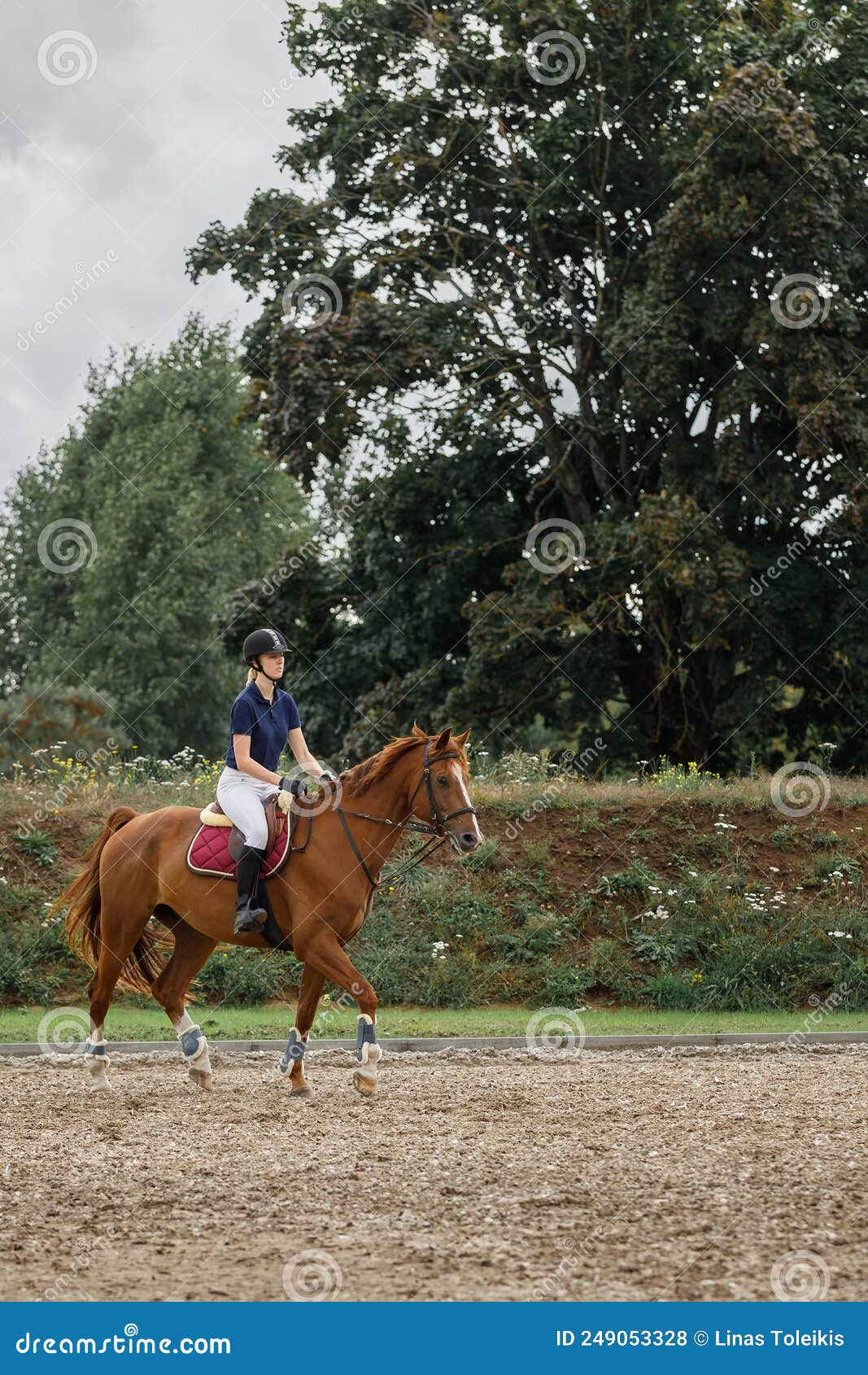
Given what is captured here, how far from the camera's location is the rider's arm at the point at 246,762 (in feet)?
34.1

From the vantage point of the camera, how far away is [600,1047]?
1370 centimetres

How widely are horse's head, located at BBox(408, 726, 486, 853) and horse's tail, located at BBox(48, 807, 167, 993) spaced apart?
2.49m

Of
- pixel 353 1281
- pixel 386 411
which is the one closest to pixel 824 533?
pixel 386 411

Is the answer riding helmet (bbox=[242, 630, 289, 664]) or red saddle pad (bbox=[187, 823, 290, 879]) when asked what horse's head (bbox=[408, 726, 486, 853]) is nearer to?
red saddle pad (bbox=[187, 823, 290, 879])

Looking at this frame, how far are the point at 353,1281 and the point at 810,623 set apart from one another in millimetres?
20578

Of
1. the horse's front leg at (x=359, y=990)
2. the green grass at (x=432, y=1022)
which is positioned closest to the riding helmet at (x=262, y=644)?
the horse's front leg at (x=359, y=990)

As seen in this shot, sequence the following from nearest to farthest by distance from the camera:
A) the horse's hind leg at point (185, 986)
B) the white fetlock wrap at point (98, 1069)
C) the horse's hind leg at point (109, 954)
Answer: the horse's hind leg at point (185, 986) → the white fetlock wrap at point (98, 1069) → the horse's hind leg at point (109, 954)

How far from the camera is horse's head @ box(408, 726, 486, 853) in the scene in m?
10.1

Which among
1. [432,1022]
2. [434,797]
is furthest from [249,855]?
[432,1022]

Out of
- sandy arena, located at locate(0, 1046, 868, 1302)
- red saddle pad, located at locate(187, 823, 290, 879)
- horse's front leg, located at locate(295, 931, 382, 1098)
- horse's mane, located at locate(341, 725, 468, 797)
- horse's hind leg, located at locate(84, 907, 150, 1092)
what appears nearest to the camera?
sandy arena, located at locate(0, 1046, 868, 1302)

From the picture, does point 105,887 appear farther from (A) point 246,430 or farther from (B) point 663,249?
(A) point 246,430

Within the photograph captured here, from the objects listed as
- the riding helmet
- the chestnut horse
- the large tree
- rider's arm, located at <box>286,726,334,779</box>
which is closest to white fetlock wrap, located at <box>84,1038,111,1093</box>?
the chestnut horse

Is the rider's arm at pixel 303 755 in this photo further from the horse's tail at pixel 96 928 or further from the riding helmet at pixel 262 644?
the horse's tail at pixel 96 928

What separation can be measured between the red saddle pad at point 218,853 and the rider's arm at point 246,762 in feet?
1.38
